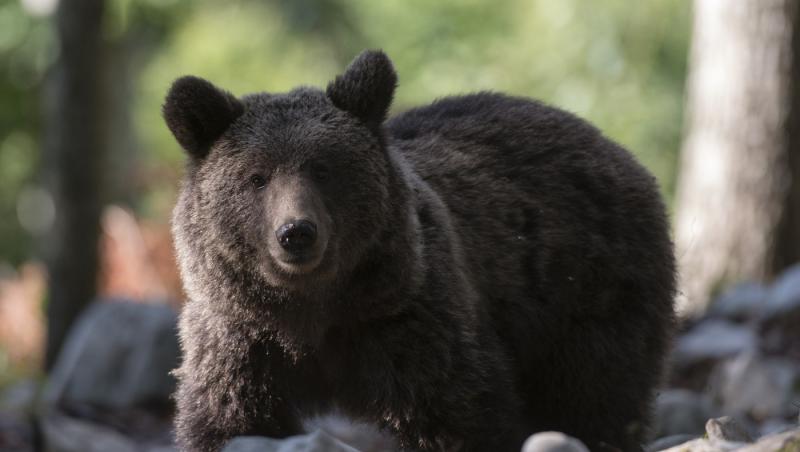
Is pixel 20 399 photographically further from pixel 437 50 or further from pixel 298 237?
pixel 437 50

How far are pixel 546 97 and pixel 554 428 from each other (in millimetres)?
17297

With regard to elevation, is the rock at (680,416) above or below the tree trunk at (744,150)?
below

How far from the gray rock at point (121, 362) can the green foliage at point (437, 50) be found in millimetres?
6291

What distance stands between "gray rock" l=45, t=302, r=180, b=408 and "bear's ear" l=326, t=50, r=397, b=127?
16.3 ft

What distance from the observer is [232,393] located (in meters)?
5.28

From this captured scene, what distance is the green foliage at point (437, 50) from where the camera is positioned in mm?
19438

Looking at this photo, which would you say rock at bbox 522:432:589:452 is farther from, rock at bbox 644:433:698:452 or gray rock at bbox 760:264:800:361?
gray rock at bbox 760:264:800:361

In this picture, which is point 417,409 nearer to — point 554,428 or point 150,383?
point 554,428

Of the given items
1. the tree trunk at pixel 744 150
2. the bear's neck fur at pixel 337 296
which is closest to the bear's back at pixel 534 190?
the bear's neck fur at pixel 337 296

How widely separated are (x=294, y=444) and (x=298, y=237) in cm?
86

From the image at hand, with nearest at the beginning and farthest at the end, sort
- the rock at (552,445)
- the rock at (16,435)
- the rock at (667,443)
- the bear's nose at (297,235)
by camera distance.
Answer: the rock at (552,445), the bear's nose at (297,235), the rock at (667,443), the rock at (16,435)

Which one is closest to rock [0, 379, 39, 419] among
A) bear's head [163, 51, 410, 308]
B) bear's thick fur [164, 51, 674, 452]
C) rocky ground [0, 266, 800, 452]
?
rocky ground [0, 266, 800, 452]

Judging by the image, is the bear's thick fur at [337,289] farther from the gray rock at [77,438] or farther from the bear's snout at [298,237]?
the gray rock at [77,438]

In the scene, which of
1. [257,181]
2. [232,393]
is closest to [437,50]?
[257,181]
